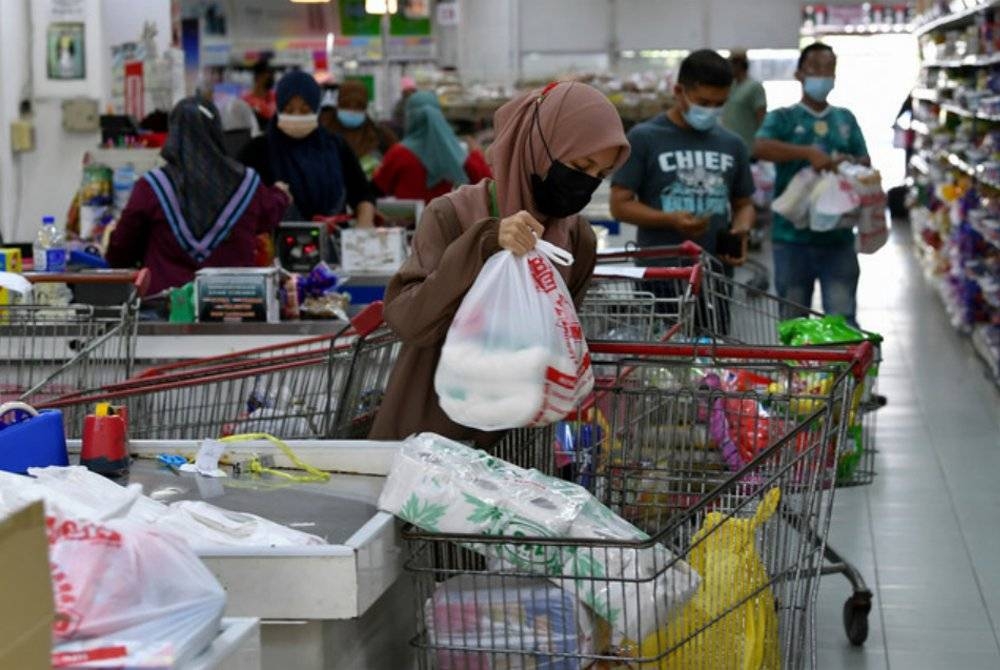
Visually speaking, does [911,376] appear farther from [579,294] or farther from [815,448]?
[815,448]

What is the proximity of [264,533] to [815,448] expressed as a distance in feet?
3.36

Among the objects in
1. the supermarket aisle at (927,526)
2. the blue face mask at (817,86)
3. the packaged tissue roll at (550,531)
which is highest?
the blue face mask at (817,86)

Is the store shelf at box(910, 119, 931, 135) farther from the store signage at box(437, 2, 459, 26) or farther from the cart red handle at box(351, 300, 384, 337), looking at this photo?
the cart red handle at box(351, 300, 384, 337)

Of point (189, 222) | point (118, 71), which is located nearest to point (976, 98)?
point (118, 71)

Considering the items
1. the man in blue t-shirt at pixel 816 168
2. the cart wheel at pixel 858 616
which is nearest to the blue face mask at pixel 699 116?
the man in blue t-shirt at pixel 816 168

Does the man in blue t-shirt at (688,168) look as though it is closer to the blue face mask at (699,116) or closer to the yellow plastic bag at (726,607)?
the blue face mask at (699,116)

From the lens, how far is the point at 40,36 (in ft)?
32.5

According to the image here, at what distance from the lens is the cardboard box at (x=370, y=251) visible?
6438 millimetres

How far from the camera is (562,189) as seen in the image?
3629mm

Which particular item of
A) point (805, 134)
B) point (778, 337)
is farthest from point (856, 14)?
point (778, 337)

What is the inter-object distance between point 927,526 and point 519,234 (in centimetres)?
374

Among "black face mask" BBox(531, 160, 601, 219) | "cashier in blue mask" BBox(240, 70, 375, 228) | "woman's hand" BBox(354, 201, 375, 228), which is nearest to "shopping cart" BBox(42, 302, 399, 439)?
"black face mask" BBox(531, 160, 601, 219)

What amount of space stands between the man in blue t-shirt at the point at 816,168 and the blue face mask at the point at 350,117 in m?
2.96

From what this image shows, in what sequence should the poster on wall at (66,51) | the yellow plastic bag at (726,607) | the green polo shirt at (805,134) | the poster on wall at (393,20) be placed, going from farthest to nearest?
1. the poster on wall at (393,20)
2. the poster on wall at (66,51)
3. the green polo shirt at (805,134)
4. the yellow plastic bag at (726,607)
